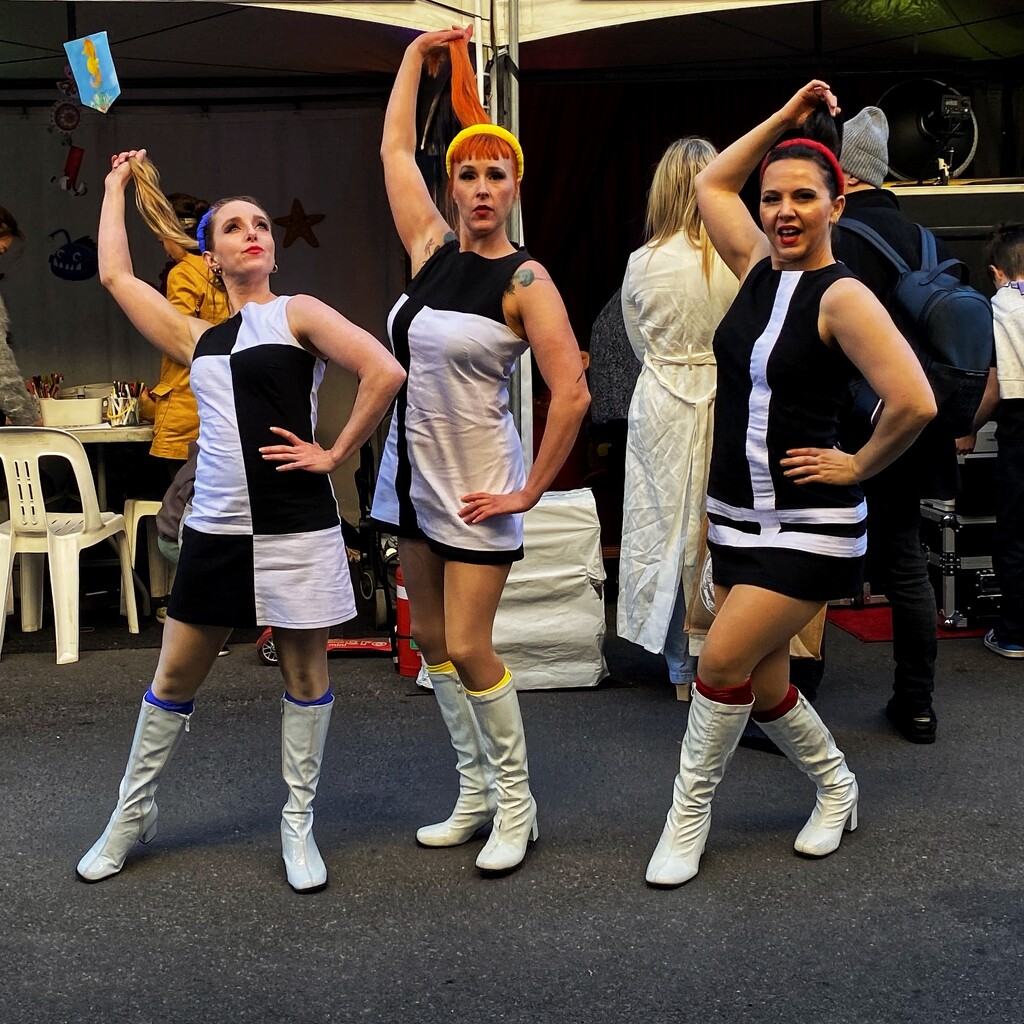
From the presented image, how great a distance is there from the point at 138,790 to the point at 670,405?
221cm

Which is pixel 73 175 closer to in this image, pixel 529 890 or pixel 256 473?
pixel 256 473

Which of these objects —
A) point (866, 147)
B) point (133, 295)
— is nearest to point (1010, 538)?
point (866, 147)

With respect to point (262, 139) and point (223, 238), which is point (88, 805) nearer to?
point (223, 238)

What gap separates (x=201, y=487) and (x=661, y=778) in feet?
5.53

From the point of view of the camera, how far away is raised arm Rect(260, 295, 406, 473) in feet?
9.68

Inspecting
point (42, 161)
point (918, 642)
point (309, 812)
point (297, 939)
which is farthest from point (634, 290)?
point (42, 161)

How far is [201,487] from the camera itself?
121 inches

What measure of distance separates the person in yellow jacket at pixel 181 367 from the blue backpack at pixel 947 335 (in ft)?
9.06

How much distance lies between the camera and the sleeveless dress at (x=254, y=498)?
2982 mm

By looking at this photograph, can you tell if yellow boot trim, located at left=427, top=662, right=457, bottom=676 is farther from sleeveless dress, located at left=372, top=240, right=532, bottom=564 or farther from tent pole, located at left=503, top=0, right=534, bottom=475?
tent pole, located at left=503, top=0, right=534, bottom=475

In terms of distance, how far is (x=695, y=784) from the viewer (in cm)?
316

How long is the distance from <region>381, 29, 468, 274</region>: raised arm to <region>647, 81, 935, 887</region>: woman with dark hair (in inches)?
27.0

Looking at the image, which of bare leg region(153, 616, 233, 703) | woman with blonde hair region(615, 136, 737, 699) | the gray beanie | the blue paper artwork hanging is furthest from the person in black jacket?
the blue paper artwork hanging

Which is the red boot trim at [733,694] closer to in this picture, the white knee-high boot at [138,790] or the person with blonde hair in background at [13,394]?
the white knee-high boot at [138,790]
